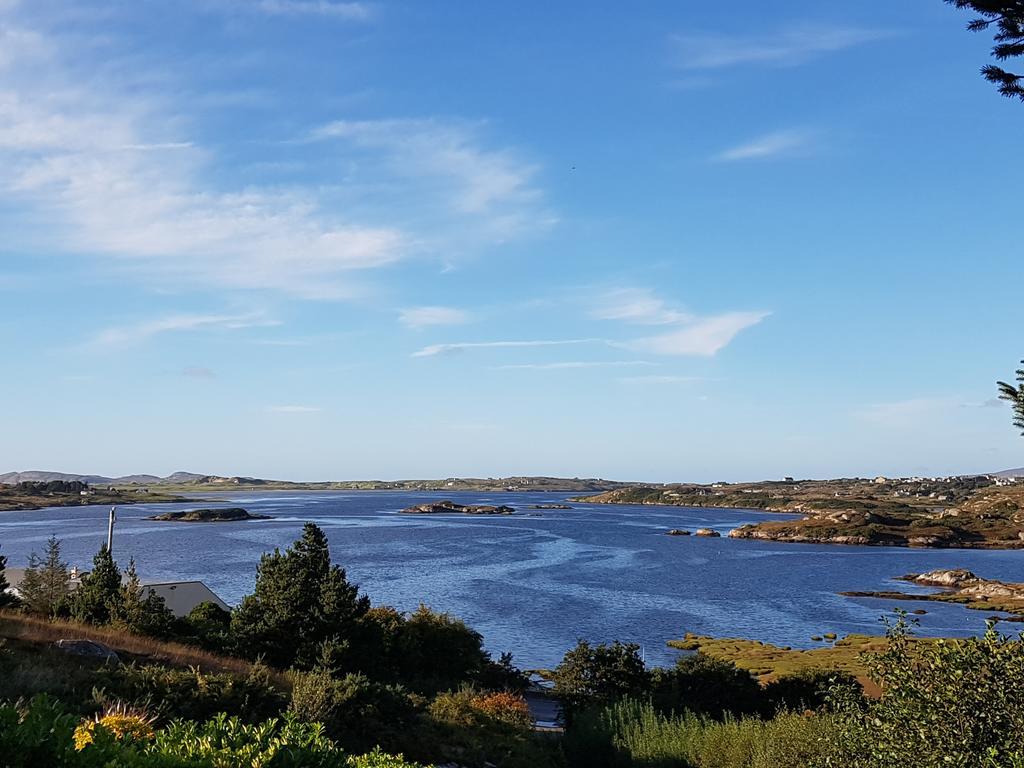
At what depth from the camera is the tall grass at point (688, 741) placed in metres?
19.6

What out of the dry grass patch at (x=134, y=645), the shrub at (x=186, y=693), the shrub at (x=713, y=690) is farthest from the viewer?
the shrub at (x=713, y=690)

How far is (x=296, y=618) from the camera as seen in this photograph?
1414 inches

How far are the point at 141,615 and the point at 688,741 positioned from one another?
2307cm

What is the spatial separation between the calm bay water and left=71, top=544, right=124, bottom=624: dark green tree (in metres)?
32.5

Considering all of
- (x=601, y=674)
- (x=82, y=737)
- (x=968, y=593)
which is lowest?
(x=968, y=593)

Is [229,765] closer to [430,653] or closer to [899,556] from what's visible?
[430,653]

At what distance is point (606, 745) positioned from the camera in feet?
89.0

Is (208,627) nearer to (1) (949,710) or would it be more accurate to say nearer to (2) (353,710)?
(2) (353,710)

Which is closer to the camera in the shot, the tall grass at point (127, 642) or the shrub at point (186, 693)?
the shrub at point (186, 693)

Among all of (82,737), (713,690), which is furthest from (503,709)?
(82,737)

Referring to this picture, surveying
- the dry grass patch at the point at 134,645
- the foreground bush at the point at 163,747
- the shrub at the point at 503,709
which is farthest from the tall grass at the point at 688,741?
A: the foreground bush at the point at 163,747

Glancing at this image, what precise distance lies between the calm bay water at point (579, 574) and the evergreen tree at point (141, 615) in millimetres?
32858

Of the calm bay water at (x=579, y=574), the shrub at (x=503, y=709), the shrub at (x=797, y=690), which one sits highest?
the shrub at (x=503, y=709)

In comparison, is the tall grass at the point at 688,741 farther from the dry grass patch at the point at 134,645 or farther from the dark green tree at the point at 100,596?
the dark green tree at the point at 100,596
